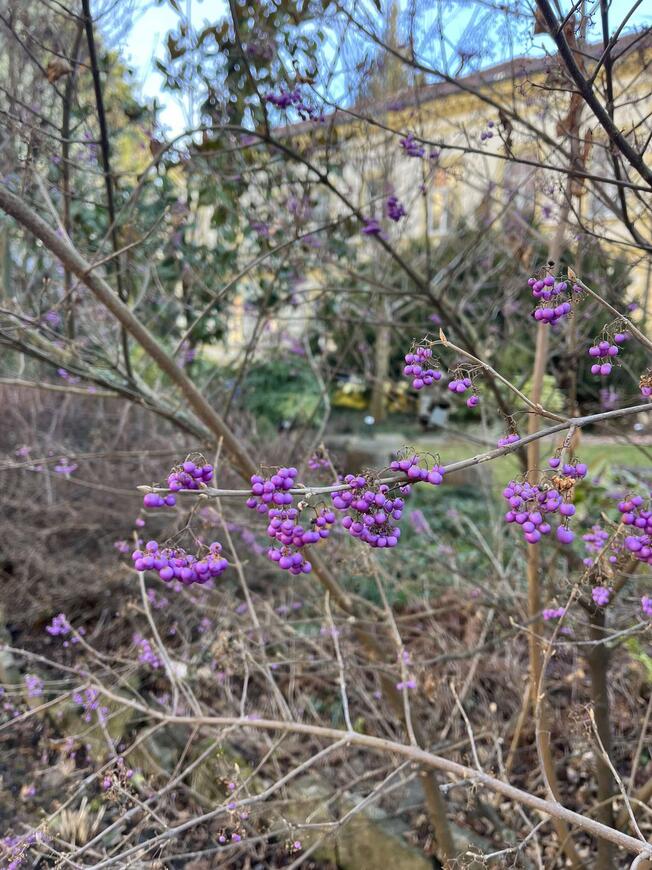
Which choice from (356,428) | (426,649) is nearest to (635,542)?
(426,649)

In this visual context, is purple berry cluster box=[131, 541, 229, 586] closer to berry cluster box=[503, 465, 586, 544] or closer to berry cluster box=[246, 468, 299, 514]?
berry cluster box=[246, 468, 299, 514]

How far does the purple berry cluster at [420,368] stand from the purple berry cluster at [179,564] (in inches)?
20.0

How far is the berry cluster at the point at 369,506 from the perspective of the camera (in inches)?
41.7

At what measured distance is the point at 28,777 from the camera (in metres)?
3.59

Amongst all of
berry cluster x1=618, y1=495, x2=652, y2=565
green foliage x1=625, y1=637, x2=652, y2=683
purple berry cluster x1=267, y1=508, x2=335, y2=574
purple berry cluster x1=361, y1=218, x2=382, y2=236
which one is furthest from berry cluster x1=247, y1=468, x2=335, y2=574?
green foliage x1=625, y1=637, x2=652, y2=683

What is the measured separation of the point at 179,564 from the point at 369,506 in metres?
0.38

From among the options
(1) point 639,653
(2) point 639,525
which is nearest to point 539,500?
(2) point 639,525

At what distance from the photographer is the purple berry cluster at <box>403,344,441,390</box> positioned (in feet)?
3.92

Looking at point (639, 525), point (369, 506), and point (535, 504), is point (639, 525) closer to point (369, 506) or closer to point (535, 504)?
point (535, 504)

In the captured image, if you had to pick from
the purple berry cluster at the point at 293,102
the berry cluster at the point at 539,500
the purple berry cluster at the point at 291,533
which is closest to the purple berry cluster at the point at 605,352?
the berry cluster at the point at 539,500

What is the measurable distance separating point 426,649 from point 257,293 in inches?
126

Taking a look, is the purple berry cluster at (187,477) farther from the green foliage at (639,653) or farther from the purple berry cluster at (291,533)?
the green foliage at (639,653)

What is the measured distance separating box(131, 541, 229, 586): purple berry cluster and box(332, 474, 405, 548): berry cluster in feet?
0.83

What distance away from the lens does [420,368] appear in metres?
1.22
